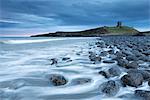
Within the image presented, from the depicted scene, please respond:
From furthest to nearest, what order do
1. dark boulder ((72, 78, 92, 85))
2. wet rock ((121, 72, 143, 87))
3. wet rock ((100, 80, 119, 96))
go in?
dark boulder ((72, 78, 92, 85)) → wet rock ((121, 72, 143, 87)) → wet rock ((100, 80, 119, 96))

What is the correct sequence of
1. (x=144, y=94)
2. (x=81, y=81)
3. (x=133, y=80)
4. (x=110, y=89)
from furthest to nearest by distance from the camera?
(x=81, y=81), (x=133, y=80), (x=110, y=89), (x=144, y=94)

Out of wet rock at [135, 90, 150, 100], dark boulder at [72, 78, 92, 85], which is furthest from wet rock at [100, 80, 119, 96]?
dark boulder at [72, 78, 92, 85]

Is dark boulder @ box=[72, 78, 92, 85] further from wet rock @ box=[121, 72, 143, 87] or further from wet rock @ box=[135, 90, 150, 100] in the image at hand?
wet rock @ box=[135, 90, 150, 100]

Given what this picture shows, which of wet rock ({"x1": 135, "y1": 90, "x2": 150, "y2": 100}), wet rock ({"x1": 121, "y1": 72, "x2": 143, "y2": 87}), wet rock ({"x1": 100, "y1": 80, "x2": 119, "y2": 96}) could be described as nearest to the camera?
wet rock ({"x1": 135, "y1": 90, "x2": 150, "y2": 100})

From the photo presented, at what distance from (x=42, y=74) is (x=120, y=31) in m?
123

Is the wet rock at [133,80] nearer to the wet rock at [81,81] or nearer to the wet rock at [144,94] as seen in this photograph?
the wet rock at [144,94]

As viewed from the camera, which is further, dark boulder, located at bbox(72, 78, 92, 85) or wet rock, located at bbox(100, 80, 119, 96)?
dark boulder, located at bbox(72, 78, 92, 85)

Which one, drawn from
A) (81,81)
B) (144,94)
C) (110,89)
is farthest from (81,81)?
(144,94)

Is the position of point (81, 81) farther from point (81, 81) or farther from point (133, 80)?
point (133, 80)

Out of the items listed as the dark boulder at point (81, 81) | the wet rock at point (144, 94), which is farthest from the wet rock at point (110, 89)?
the dark boulder at point (81, 81)

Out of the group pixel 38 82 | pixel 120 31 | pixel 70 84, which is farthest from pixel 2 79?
pixel 120 31

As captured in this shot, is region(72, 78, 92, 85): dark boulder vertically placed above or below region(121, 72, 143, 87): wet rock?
below

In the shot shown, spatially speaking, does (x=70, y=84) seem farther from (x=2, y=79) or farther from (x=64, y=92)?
(x=2, y=79)

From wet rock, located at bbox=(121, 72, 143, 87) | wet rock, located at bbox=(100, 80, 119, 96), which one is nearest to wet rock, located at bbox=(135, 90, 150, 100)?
wet rock, located at bbox=(100, 80, 119, 96)
